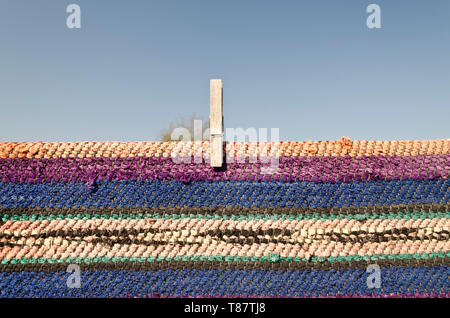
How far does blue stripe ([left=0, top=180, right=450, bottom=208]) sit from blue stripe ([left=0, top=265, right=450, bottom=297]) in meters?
0.40

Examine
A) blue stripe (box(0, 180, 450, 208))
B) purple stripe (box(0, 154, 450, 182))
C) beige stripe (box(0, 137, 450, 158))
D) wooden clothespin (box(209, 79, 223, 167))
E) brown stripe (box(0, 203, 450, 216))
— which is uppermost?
wooden clothespin (box(209, 79, 223, 167))

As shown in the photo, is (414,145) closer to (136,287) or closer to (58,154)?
(136,287)

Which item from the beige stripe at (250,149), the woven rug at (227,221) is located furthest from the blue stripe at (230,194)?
the beige stripe at (250,149)

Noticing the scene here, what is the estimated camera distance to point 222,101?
2.15 meters

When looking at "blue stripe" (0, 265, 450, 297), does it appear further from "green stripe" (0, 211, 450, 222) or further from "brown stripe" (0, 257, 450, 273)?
"green stripe" (0, 211, 450, 222)

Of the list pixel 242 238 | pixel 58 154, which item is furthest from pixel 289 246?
pixel 58 154

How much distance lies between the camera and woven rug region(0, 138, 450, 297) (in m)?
2.02

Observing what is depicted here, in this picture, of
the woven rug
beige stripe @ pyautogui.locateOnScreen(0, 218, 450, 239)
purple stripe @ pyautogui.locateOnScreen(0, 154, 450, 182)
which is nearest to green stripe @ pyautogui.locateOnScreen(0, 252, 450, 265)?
the woven rug

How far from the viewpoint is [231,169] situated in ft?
7.04

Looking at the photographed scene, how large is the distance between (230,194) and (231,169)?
156mm

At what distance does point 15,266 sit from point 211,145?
1379 millimetres

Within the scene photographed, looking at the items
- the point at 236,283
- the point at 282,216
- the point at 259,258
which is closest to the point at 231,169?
the point at 282,216

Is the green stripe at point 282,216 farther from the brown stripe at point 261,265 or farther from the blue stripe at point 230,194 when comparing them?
the brown stripe at point 261,265

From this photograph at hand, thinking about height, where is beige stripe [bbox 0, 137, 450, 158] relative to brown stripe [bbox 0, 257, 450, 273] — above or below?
above
